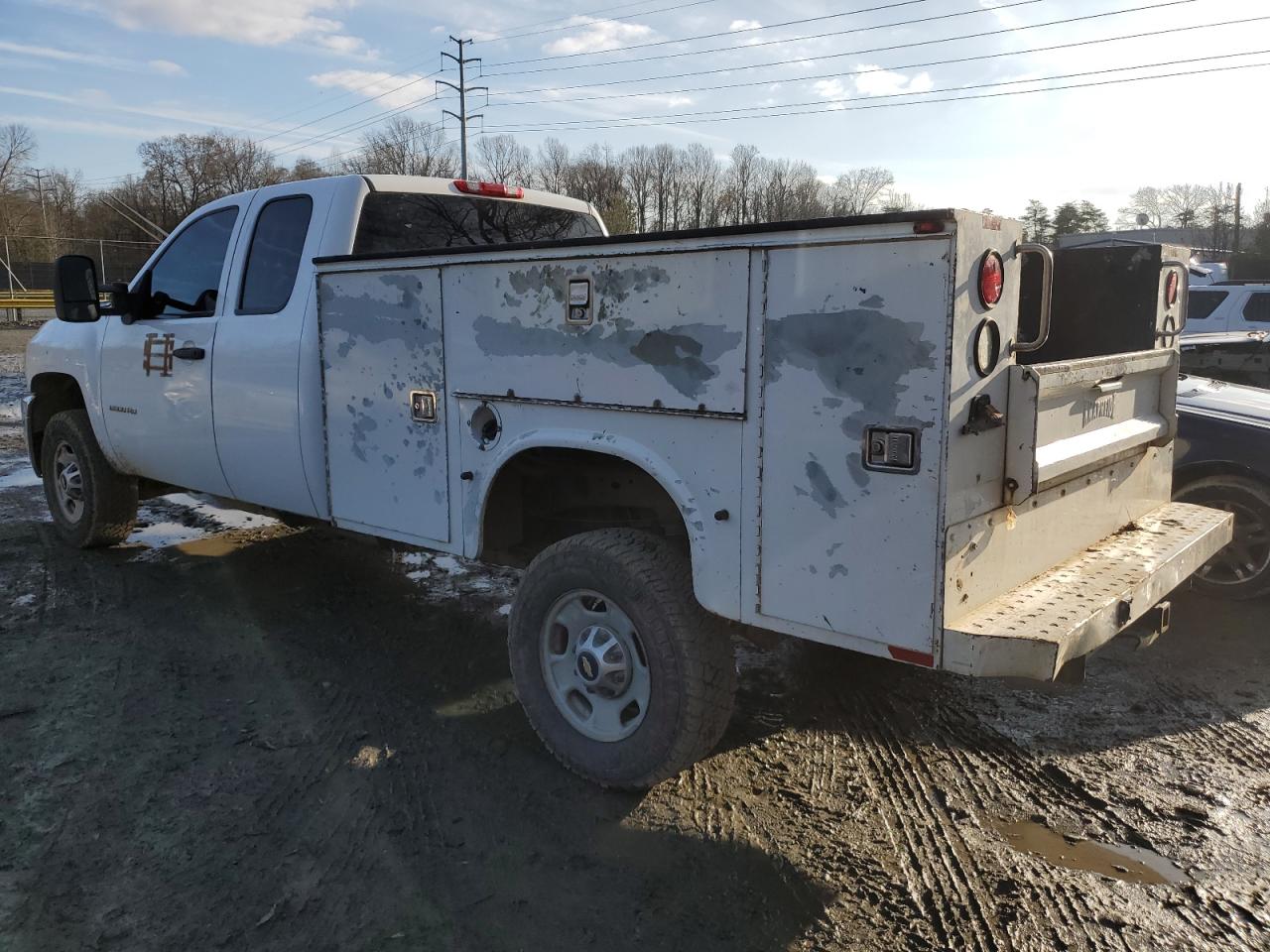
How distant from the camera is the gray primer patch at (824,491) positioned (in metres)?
2.80

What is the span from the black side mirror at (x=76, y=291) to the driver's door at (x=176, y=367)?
0.15 meters

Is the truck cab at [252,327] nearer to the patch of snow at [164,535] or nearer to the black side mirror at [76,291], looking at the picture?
the black side mirror at [76,291]

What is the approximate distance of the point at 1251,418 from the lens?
5.23 meters

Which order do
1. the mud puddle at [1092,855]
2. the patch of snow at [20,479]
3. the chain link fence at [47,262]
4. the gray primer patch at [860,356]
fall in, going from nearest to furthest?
the gray primer patch at [860,356] < the mud puddle at [1092,855] < the patch of snow at [20,479] < the chain link fence at [47,262]

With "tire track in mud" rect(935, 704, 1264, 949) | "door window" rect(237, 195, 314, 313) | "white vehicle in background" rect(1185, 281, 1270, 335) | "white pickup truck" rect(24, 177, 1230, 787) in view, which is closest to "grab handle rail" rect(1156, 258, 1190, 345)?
"white pickup truck" rect(24, 177, 1230, 787)

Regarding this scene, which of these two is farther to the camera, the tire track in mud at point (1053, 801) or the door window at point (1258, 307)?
the door window at point (1258, 307)

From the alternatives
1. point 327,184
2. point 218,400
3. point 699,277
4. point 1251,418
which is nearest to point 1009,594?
point 699,277

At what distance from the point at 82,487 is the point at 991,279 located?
5.99 m

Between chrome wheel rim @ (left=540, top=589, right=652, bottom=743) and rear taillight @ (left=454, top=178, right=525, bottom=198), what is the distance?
8.98 ft

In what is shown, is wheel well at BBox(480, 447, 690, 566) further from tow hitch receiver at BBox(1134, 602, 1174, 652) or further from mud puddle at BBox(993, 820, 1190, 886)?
tow hitch receiver at BBox(1134, 602, 1174, 652)

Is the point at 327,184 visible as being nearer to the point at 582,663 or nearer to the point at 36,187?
the point at 582,663

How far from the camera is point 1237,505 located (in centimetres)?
514

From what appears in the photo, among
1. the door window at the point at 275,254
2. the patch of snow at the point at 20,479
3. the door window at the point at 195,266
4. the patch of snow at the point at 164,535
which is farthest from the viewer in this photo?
the patch of snow at the point at 20,479

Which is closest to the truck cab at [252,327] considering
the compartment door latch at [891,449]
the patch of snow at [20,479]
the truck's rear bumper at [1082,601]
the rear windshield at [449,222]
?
the rear windshield at [449,222]
